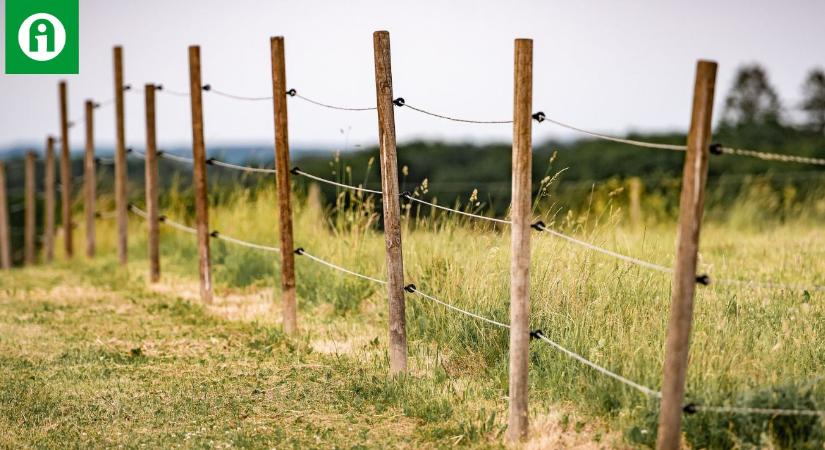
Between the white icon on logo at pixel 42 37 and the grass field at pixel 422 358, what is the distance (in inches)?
151

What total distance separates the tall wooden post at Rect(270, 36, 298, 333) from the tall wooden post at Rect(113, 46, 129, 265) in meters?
4.63

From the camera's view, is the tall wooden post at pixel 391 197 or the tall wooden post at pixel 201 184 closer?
the tall wooden post at pixel 391 197

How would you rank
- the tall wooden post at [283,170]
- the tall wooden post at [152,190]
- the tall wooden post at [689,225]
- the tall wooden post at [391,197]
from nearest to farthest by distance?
the tall wooden post at [689,225]
the tall wooden post at [391,197]
the tall wooden post at [283,170]
the tall wooden post at [152,190]

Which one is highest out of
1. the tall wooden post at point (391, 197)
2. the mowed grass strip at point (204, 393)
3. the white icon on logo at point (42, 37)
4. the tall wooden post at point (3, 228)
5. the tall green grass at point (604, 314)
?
the white icon on logo at point (42, 37)

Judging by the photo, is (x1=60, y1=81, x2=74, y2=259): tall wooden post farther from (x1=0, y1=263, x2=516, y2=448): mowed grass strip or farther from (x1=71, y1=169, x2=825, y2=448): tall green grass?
(x1=0, y1=263, x2=516, y2=448): mowed grass strip

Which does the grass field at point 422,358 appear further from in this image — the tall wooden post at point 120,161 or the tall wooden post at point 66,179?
the tall wooden post at point 66,179

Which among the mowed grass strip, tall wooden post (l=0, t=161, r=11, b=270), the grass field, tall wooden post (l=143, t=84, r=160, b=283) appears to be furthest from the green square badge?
tall wooden post (l=0, t=161, r=11, b=270)

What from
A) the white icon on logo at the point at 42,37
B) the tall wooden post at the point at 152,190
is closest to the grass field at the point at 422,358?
the tall wooden post at the point at 152,190

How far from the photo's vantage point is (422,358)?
563cm

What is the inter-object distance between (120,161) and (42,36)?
1779mm

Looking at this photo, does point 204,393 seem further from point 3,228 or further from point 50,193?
point 3,228

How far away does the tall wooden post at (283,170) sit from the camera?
Answer: 6.85 m

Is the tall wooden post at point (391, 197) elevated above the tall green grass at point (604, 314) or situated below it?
above

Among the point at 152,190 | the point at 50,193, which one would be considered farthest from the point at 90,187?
the point at 50,193
